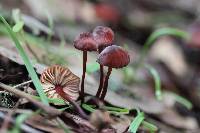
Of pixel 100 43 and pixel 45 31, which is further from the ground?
pixel 45 31

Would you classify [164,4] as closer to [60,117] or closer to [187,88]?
[187,88]

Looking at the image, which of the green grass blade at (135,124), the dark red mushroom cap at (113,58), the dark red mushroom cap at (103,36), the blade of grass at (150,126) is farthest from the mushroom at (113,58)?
the blade of grass at (150,126)

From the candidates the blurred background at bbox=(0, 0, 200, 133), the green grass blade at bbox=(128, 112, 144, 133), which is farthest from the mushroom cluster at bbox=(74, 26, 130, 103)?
the blurred background at bbox=(0, 0, 200, 133)

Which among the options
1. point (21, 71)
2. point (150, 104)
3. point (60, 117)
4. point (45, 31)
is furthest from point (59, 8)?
point (60, 117)

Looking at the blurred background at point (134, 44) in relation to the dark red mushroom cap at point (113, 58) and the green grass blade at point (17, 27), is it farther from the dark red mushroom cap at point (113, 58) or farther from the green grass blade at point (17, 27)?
the dark red mushroom cap at point (113, 58)

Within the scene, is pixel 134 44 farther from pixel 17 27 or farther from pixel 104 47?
pixel 104 47

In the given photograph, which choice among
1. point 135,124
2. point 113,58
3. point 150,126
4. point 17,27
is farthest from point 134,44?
point 113,58

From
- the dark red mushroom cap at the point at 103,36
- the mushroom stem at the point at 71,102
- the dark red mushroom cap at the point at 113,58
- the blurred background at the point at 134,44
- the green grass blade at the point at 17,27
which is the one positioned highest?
the blurred background at the point at 134,44

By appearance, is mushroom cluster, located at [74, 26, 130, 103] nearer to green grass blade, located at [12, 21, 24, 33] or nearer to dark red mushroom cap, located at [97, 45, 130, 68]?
dark red mushroom cap, located at [97, 45, 130, 68]
